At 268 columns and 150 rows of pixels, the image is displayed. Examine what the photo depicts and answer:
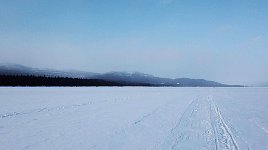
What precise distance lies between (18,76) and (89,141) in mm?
110535

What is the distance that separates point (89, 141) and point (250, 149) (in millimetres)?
3612

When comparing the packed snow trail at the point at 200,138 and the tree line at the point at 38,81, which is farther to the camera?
the tree line at the point at 38,81

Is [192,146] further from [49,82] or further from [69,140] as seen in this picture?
[49,82]

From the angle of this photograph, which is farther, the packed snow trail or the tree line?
the tree line

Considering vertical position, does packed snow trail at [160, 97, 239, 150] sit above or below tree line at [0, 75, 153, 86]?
below

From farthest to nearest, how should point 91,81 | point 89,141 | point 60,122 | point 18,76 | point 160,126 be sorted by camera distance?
point 91,81
point 18,76
point 60,122
point 160,126
point 89,141

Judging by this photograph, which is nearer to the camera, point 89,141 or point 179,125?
point 89,141

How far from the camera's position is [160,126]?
33.7 ft

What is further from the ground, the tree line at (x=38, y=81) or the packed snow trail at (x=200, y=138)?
the tree line at (x=38, y=81)

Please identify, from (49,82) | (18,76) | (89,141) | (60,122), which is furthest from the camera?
(49,82)

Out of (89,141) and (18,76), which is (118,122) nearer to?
(89,141)

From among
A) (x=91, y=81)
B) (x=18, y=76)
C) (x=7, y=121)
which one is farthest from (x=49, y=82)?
(x=7, y=121)

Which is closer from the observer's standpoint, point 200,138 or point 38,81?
point 200,138

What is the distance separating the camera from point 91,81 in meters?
146
